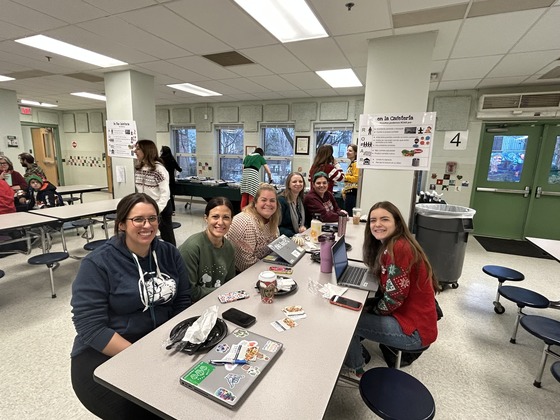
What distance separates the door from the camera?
32.4 ft

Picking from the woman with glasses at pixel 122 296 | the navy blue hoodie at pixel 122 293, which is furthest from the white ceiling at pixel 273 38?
the navy blue hoodie at pixel 122 293

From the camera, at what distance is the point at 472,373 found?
2.02 m

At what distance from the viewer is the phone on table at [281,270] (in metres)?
1.80

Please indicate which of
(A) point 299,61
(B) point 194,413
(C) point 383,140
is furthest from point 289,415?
(A) point 299,61

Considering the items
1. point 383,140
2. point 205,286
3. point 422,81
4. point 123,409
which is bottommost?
point 123,409

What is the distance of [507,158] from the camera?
516 centimetres

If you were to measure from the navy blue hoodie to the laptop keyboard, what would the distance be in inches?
37.8

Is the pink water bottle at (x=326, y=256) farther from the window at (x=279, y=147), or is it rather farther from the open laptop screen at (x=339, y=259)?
the window at (x=279, y=147)

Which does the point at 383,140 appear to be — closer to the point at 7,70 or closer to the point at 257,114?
the point at 257,114

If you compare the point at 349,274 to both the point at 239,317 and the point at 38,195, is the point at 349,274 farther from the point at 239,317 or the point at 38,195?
the point at 38,195

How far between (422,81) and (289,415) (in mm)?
3239

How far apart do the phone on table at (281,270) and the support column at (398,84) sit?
192 cm

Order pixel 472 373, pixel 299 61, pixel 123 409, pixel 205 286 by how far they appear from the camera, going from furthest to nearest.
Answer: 1. pixel 299 61
2. pixel 472 373
3. pixel 205 286
4. pixel 123 409

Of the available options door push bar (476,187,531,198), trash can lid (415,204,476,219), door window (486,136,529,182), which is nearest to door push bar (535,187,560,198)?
door push bar (476,187,531,198)
